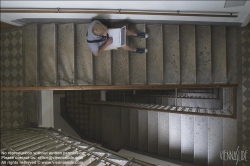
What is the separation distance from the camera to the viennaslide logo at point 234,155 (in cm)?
327

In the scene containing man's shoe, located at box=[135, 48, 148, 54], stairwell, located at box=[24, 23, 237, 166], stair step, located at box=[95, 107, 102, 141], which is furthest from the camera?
stair step, located at box=[95, 107, 102, 141]

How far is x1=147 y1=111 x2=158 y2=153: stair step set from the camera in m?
4.22

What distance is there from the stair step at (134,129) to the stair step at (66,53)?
218cm

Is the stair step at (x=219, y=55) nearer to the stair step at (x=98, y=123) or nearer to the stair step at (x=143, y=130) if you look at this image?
the stair step at (x=143, y=130)

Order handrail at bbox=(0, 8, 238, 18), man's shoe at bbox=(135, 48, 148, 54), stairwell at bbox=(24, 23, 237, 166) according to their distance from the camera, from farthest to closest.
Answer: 1. stairwell at bbox=(24, 23, 237, 166)
2. man's shoe at bbox=(135, 48, 148, 54)
3. handrail at bbox=(0, 8, 238, 18)

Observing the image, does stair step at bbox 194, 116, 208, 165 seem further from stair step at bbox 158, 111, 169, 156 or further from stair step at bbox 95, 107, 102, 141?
stair step at bbox 95, 107, 102, 141

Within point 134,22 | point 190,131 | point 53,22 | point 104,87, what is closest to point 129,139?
point 190,131

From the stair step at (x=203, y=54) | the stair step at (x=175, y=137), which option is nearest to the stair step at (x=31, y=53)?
the stair step at (x=203, y=54)

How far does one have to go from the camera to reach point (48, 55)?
2.94m

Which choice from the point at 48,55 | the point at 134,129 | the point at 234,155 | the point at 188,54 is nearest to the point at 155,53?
the point at 188,54

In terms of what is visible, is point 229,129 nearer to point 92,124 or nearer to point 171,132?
point 171,132

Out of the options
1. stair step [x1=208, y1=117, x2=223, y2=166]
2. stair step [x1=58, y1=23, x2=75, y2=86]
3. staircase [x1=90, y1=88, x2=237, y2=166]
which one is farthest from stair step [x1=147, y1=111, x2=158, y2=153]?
stair step [x1=58, y1=23, x2=75, y2=86]

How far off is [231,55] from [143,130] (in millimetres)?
2618

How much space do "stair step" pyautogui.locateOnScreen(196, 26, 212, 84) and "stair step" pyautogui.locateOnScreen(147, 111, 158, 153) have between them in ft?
5.47
